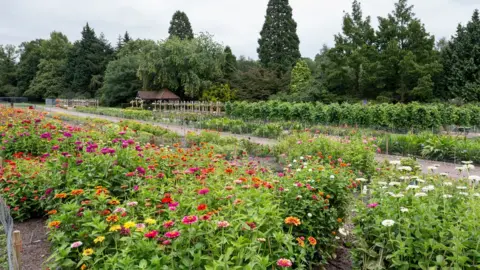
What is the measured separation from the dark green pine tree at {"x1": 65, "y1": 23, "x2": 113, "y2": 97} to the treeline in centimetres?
741

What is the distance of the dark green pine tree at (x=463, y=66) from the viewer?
27036 millimetres

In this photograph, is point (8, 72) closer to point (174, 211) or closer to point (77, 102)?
point (77, 102)

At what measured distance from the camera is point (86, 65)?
154ft

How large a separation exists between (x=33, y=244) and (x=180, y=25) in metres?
45.4

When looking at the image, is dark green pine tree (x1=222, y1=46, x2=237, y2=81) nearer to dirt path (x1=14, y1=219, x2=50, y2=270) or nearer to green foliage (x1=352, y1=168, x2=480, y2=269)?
dirt path (x1=14, y1=219, x2=50, y2=270)

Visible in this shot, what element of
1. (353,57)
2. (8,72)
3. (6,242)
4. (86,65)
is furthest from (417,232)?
(8,72)

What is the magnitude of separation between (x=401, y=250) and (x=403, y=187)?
110 cm

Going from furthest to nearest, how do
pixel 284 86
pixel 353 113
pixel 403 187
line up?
1. pixel 284 86
2. pixel 353 113
3. pixel 403 187

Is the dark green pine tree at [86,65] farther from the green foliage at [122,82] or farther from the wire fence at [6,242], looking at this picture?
the wire fence at [6,242]

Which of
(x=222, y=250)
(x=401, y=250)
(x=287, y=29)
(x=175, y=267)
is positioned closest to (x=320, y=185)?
(x=401, y=250)

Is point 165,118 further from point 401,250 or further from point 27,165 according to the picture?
point 401,250

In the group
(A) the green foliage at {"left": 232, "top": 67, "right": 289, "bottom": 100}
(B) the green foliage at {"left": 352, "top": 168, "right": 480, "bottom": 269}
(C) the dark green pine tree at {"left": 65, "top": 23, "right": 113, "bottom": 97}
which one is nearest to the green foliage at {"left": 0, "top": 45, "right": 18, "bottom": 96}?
(C) the dark green pine tree at {"left": 65, "top": 23, "right": 113, "bottom": 97}

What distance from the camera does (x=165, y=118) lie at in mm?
22156

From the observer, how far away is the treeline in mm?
27641
